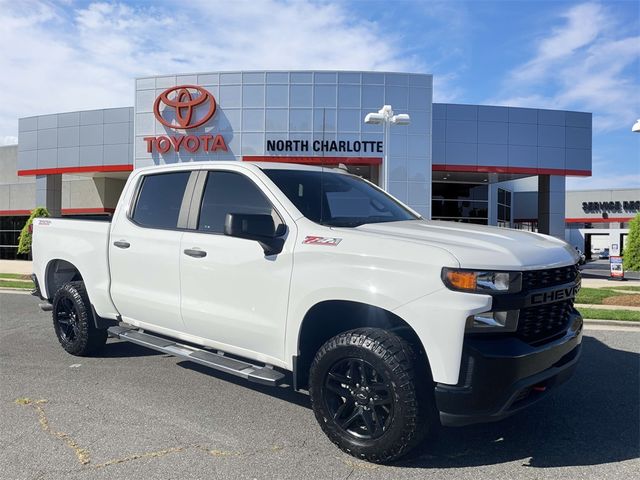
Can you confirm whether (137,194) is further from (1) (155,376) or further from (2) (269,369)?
(2) (269,369)

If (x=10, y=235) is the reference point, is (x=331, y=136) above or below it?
above

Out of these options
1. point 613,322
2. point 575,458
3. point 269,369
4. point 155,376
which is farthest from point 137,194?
point 613,322

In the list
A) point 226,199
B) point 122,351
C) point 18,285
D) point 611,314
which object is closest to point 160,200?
point 226,199

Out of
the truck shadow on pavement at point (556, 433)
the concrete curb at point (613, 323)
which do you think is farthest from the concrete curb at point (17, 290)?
the concrete curb at point (613, 323)

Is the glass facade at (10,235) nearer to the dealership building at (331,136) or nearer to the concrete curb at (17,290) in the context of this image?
the dealership building at (331,136)

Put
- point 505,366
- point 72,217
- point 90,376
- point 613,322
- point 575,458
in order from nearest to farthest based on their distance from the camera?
1. point 505,366
2. point 575,458
3. point 90,376
4. point 72,217
5. point 613,322

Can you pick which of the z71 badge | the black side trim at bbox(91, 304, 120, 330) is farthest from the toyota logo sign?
the z71 badge

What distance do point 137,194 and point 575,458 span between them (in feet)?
14.5

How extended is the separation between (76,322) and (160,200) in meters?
1.93

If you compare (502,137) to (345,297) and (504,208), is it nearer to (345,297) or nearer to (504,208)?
(504,208)

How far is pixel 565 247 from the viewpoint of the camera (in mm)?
3764

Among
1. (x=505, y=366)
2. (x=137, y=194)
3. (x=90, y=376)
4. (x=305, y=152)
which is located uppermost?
(x=305, y=152)

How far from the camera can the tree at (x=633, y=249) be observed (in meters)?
15.2

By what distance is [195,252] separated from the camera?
4.28 m
